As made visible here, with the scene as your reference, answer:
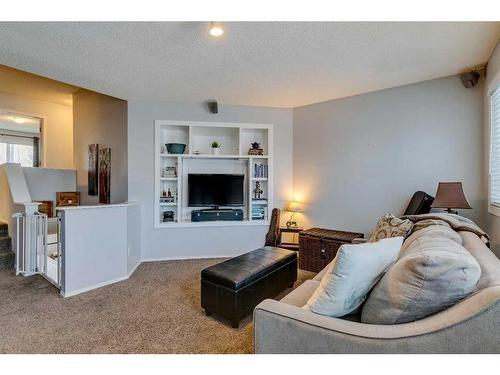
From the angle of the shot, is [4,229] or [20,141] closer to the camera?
[4,229]

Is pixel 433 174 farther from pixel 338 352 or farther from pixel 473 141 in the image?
pixel 338 352

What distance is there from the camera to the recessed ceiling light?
1988mm

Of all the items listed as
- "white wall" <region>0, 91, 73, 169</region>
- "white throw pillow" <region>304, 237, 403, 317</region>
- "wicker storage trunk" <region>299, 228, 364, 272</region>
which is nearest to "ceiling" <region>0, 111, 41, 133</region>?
"white wall" <region>0, 91, 73, 169</region>

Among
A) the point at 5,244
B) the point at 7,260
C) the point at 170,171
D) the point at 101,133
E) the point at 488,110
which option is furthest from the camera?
the point at 101,133

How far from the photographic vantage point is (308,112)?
13.7 ft

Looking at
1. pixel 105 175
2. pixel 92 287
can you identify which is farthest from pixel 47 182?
pixel 92 287

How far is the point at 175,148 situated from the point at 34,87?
306cm

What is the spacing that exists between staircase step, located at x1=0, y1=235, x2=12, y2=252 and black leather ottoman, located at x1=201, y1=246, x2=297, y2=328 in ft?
11.0

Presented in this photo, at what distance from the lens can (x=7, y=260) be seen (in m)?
3.63

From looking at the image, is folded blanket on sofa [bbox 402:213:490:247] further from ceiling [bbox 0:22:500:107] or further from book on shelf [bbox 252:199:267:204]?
book on shelf [bbox 252:199:267:204]

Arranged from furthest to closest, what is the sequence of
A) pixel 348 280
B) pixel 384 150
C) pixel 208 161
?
pixel 208 161
pixel 384 150
pixel 348 280

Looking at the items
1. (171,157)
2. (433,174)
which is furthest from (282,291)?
(171,157)

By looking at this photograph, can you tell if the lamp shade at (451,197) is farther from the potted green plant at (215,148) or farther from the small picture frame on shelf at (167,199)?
the small picture frame on shelf at (167,199)

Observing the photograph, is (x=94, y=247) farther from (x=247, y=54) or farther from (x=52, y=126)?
(x=52, y=126)
